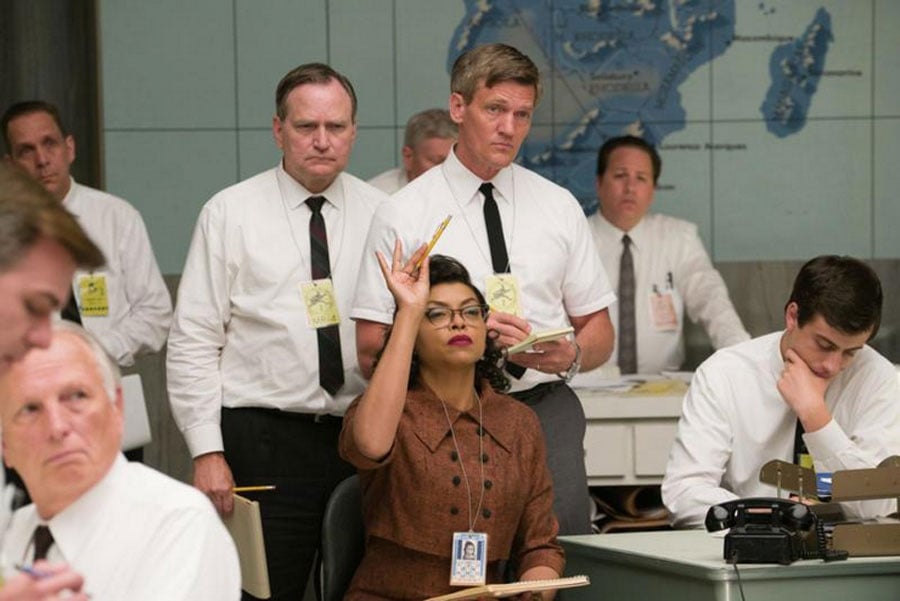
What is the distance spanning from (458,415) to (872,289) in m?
1.17

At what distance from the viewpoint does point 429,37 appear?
7.63 metres

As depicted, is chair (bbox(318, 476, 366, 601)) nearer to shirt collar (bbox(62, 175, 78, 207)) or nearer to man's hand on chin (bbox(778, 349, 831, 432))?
man's hand on chin (bbox(778, 349, 831, 432))

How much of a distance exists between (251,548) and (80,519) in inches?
60.8

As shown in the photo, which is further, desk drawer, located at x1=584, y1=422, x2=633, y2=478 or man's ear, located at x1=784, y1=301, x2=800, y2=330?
desk drawer, located at x1=584, y1=422, x2=633, y2=478

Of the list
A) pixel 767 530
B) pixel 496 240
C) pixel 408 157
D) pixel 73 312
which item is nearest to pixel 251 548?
pixel 496 240

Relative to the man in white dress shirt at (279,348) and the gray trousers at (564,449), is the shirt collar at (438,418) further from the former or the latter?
the man in white dress shirt at (279,348)

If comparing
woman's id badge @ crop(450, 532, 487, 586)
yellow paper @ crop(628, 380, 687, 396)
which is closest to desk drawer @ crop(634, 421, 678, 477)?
yellow paper @ crop(628, 380, 687, 396)

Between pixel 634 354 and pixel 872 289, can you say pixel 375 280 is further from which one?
pixel 634 354

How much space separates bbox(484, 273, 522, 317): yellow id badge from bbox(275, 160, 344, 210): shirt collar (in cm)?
61

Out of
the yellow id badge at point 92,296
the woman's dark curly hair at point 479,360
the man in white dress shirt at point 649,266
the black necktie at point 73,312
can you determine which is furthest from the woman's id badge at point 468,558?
the man in white dress shirt at point 649,266

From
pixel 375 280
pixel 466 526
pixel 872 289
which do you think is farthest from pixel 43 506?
pixel 872 289

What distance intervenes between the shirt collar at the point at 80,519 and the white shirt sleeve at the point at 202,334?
189 cm

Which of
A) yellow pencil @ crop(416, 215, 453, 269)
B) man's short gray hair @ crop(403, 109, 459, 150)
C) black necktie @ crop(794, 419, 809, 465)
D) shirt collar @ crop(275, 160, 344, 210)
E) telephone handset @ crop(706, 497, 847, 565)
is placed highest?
man's short gray hair @ crop(403, 109, 459, 150)

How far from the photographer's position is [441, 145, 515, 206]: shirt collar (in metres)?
4.43
